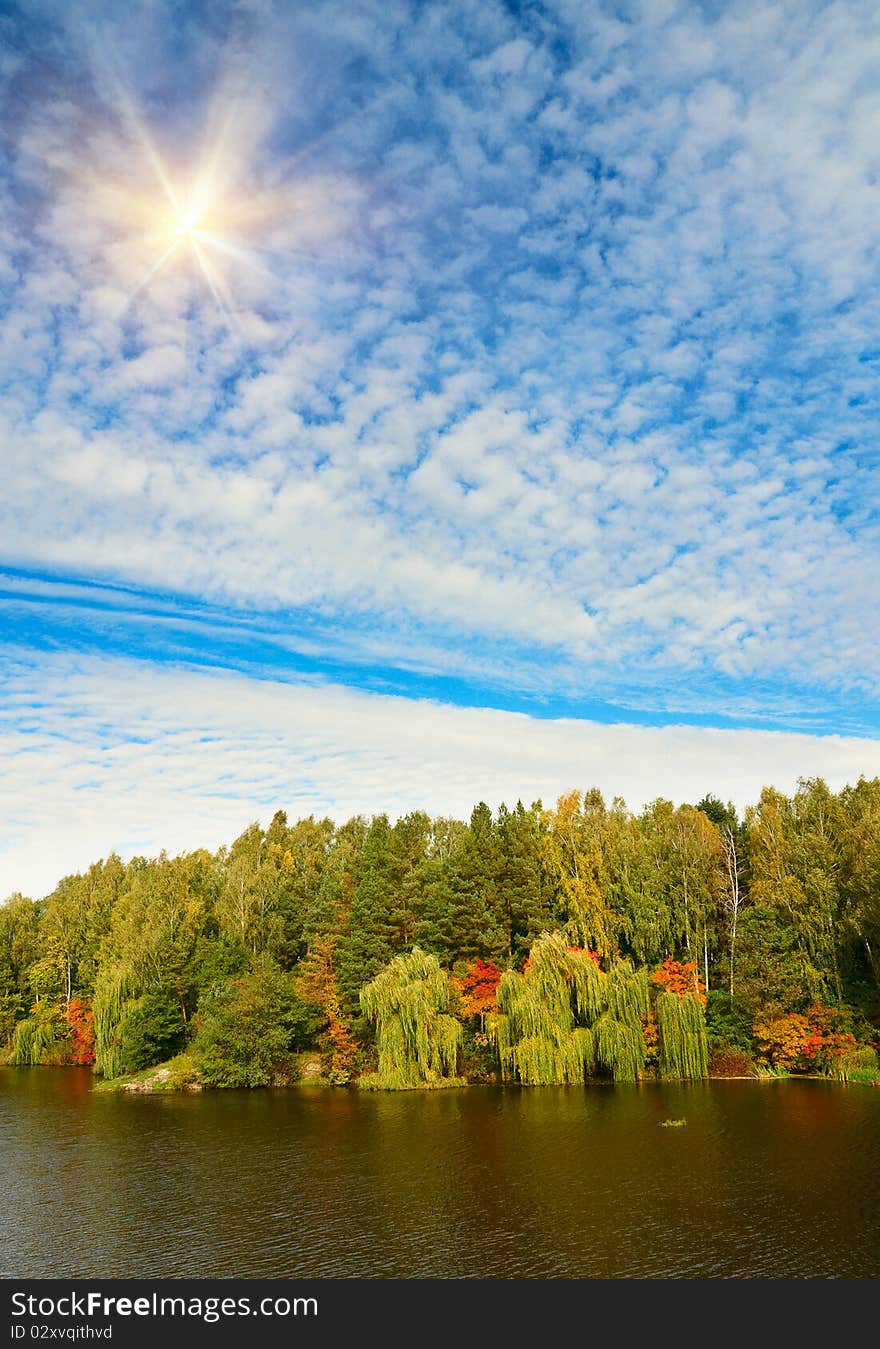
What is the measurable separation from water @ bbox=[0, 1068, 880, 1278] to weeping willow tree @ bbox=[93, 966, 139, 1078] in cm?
1160

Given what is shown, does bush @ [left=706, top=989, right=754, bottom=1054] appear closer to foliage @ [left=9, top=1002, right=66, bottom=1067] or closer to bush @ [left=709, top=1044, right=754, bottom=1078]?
bush @ [left=709, top=1044, right=754, bottom=1078]

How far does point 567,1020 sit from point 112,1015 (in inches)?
1301

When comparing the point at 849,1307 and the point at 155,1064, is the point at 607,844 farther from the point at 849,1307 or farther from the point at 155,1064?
the point at 849,1307

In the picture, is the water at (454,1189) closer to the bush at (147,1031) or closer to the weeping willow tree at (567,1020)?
the weeping willow tree at (567,1020)

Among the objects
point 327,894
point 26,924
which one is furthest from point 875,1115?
point 26,924

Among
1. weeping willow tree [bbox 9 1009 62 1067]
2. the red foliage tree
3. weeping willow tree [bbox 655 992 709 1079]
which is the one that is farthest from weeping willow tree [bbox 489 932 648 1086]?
weeping willow tree [bbox 9 1009 62 1067]

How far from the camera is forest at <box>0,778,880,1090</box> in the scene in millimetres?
51031

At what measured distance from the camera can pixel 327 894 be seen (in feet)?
218

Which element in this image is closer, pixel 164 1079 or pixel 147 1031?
pixel 164 1079

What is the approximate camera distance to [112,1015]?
59719mm

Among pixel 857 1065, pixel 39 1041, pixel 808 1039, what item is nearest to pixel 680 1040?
pixel 808 1039

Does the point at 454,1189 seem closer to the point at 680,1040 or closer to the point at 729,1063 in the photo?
the point at 680,1040

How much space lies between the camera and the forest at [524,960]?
51031mm

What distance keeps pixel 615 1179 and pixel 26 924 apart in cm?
7638
